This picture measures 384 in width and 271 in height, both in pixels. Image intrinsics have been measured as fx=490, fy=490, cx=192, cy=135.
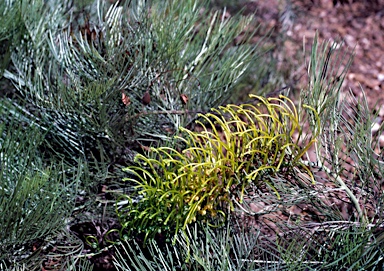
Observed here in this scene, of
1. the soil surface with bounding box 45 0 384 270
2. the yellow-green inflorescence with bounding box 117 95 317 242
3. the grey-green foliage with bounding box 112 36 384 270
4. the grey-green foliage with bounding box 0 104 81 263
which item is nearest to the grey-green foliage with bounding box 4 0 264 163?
the grey-green foliage with bounding box 0 104 81 263

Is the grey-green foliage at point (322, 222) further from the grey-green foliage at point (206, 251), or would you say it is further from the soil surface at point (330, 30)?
the soil surface at point (330, 30)

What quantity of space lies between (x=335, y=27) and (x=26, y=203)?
191 cm

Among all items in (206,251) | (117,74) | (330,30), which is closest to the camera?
(206,251)

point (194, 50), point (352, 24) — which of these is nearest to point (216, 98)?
point (194, 50)

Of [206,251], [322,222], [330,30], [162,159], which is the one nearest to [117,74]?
[162,159]

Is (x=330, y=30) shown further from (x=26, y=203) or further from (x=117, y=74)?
(x=26, y=203)

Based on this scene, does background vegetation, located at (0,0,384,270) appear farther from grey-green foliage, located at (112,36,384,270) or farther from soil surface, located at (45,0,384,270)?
soil surface, located at (45,0,384,270)

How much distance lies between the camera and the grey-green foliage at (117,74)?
1485 millimetres

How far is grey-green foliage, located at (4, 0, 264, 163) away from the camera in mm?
1485

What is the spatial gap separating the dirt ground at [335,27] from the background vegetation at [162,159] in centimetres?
61

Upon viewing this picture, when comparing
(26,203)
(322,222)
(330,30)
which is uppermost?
(330,30)

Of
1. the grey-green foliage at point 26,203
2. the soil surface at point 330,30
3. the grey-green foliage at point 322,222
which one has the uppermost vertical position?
the soil surface at point 330,30

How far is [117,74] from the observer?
1450 millimetres

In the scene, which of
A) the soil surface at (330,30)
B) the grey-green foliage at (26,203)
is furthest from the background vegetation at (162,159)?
the soil surface at (330,30)
